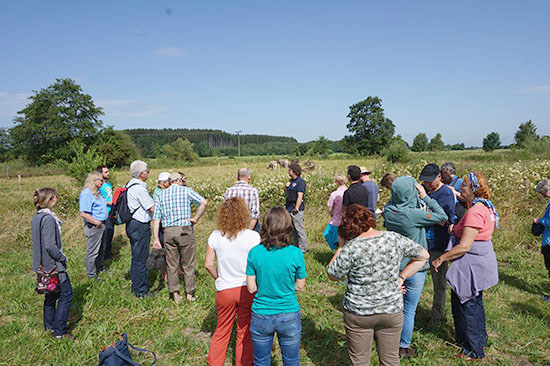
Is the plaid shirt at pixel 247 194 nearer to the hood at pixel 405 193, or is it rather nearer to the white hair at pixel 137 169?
the white hair at pixel 137 169

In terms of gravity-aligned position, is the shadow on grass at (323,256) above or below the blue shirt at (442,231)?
below

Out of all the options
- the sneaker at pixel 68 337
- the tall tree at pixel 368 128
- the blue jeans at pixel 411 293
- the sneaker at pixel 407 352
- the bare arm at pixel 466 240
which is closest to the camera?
the bare arm at pixel 466 240

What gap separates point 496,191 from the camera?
31.0 feet

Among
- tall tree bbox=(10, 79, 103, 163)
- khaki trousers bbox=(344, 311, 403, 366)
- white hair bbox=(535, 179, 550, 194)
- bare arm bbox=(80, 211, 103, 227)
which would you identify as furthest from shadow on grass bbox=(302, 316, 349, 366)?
tall tree bbox=(10, 79, 103, 163)

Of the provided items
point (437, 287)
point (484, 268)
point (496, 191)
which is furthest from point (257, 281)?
point (496, 191)

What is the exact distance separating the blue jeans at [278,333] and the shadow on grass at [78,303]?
3028 mm

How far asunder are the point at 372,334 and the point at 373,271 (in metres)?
0.55

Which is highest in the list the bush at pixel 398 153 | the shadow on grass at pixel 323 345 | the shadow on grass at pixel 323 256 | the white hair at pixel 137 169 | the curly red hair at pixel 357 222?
the bush at pixel 398 153

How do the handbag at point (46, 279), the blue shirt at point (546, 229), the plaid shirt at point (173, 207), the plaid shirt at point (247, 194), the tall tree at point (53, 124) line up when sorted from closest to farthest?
the handbag at point (46, 279)
the plaid shirt at point (173, 207)
the blue shirt at point (546, 229)
the plaid shirt at point (247, 194)
the tall tree at point (53, 124)

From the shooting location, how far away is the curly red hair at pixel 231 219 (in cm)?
295

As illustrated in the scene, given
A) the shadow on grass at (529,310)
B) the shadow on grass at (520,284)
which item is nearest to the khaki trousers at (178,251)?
the shadow on grass at (529,310)

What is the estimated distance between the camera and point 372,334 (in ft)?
8.40

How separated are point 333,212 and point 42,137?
53.5 metres

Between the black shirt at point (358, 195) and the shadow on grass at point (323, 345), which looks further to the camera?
the black shirt at point (358, 195)
